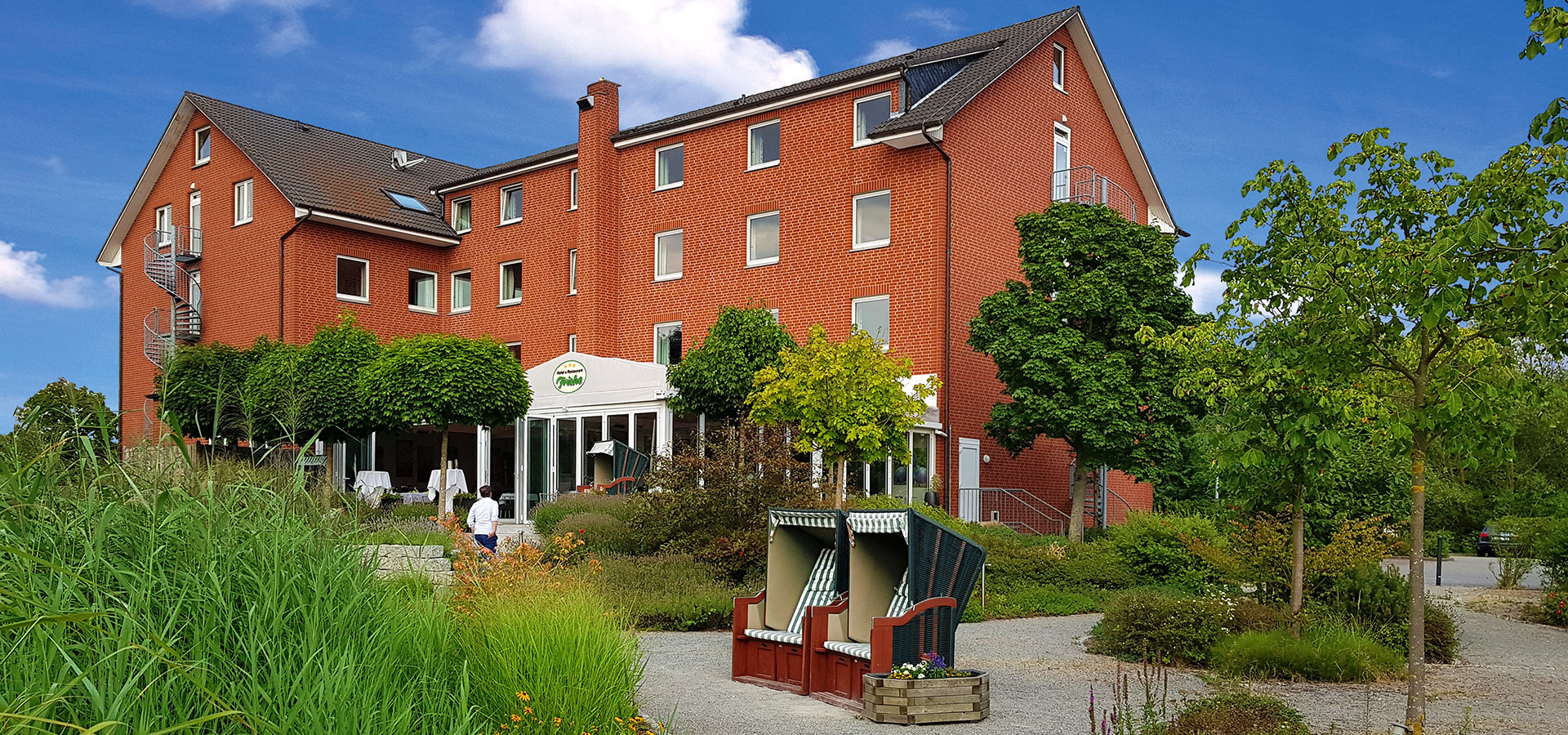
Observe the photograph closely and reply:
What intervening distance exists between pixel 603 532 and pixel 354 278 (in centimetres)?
1926

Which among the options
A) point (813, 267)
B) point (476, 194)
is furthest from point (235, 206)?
point (813, 267)

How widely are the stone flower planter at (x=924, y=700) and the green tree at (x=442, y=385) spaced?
51.4 feet

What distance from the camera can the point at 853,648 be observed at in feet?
26.9

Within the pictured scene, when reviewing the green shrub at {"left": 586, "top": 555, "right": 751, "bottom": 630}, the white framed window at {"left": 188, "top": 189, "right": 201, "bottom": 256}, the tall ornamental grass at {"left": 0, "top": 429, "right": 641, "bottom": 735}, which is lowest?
the green shrub at {"left": 586, "top": 555, "right": 751, "bottom": 630}

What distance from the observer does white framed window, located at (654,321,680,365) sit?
27.7 meters

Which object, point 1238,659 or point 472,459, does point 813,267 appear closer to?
point 472,459

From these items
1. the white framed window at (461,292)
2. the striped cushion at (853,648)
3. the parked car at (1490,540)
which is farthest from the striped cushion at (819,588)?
the white framed window at (461,292)

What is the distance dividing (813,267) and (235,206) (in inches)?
704

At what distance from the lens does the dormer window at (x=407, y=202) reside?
33750 millimetres

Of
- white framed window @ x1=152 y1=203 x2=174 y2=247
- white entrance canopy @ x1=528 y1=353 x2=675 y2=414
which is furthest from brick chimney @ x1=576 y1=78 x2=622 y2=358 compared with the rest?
white framed window @ x1=152 y1=203 x2=174 y2=247

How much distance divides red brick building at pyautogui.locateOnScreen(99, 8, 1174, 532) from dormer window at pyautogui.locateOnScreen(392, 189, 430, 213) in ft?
0.23

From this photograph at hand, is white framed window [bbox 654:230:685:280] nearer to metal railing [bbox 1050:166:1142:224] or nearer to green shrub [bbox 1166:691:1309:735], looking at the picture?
metal railing [bbox 1050:166:1142:224]

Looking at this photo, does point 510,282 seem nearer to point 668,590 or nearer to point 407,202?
point 407,202

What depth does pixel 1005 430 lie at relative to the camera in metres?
21.7
